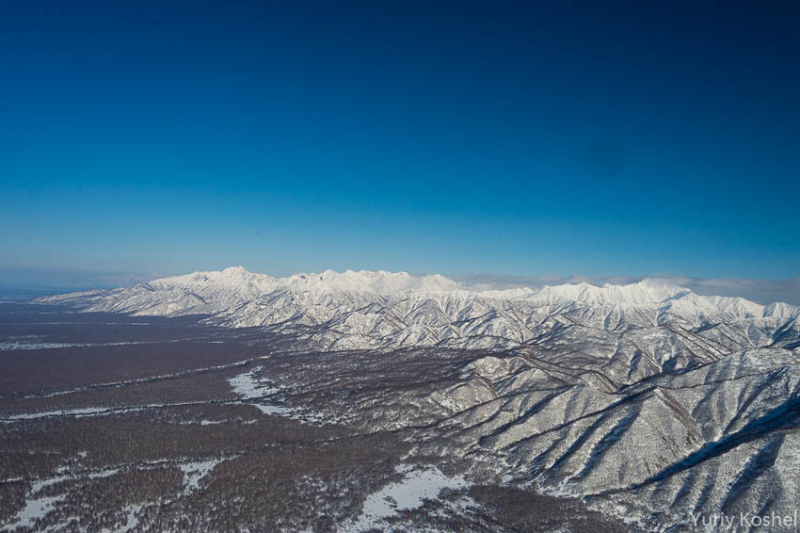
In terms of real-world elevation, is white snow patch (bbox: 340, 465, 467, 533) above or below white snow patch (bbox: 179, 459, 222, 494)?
below

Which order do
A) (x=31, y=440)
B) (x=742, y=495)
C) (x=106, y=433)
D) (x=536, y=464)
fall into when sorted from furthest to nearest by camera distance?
(x=106, y=433) < (x=31, y=440) < (x=536, y=464) < (x=742, y=495)

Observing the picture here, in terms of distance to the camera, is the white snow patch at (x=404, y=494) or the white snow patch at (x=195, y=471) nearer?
the white snow patch at (x=404, y=494)

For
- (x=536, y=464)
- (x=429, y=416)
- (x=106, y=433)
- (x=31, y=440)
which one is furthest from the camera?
(x=429, y=416)

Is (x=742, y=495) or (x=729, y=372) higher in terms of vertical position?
(x=729, y=372)

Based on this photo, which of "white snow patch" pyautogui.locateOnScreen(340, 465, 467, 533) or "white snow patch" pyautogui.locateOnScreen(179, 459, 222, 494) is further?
"white snow patch" pyautogui.locateOnScreen(179, 459, 222, 494)

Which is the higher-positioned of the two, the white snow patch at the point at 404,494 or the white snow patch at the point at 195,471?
the white snow patch at the point at 195,471

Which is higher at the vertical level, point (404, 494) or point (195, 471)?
point (195, 471)

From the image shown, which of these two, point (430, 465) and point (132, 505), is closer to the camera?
point (132, 505)

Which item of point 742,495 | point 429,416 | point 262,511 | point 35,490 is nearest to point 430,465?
point 429,416

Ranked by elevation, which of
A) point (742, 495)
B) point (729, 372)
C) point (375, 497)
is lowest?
point (375, 497)

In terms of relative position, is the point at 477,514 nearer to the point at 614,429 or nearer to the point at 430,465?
the point at 430,465

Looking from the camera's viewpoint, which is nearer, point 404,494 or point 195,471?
point 404,494
